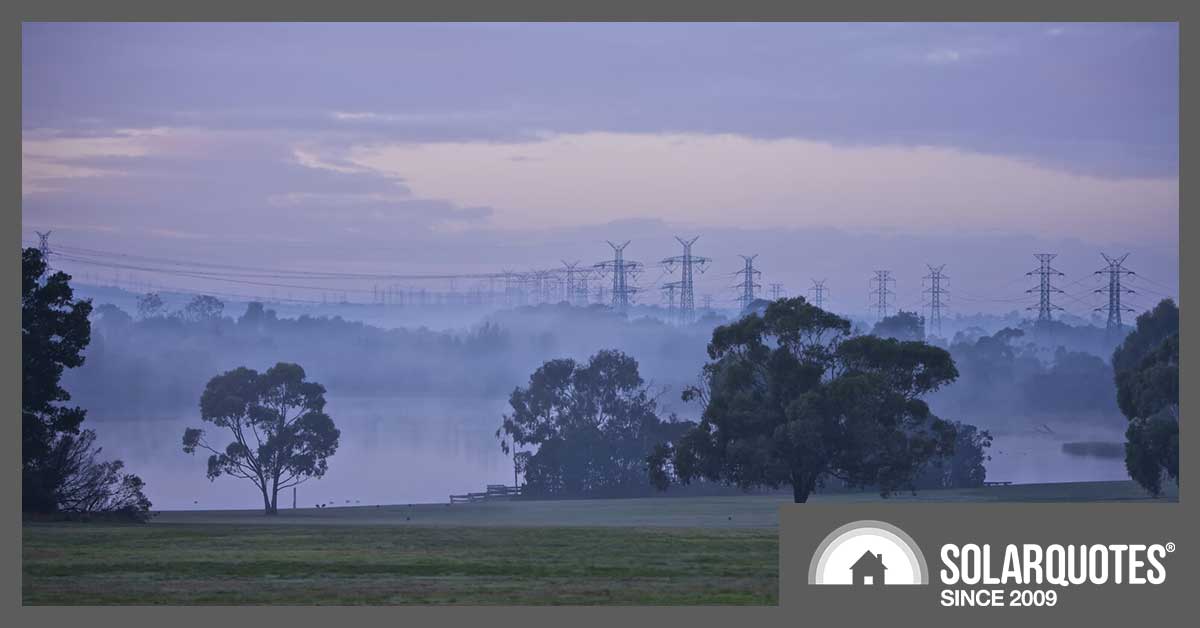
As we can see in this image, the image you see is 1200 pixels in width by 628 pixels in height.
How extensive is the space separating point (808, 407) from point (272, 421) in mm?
30655

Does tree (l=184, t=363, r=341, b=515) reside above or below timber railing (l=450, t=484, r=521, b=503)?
above

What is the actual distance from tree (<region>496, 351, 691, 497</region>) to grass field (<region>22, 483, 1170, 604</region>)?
1254 inches

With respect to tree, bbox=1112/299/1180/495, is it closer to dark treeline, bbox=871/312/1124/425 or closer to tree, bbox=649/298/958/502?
tree, bbox=649/298/958/502

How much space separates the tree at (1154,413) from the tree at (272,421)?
35912 mm

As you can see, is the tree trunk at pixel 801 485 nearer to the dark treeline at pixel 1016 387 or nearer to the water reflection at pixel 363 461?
the water reflection at pixel 363 461

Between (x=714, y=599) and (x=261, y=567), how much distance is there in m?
10.1

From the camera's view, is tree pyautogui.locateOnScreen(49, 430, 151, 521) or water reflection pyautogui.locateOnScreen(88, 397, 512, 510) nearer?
tree pyautogui.locateOnScreen(49, 430, 151, 521)

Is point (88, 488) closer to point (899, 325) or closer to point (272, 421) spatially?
point (272, 421)

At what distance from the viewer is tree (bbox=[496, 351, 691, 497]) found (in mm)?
75812

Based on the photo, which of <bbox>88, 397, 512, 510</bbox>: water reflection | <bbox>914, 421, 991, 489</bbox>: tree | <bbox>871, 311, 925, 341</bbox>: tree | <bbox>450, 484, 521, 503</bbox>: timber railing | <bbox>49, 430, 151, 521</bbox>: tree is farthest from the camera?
<bbox>871, 311, 925, 341</bbox>: tree

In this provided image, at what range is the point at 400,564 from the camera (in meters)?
31.9

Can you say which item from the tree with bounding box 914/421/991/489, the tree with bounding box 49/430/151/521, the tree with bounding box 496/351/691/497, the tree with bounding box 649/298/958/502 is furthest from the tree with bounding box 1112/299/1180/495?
the tree with bounding box 49/430/151/521

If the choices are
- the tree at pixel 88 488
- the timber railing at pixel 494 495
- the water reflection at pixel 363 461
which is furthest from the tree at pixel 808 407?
the water reflection at pixel 363 461

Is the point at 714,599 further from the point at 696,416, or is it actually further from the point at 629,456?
the point at 696,416
